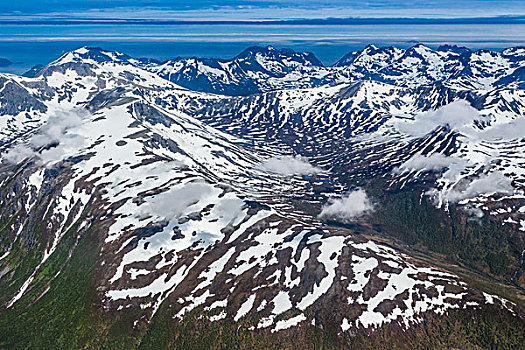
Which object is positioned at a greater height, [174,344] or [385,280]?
[385,280]

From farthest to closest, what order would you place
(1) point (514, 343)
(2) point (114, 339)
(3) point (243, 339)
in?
(2) point (114, 339) → (3) point (243, 339) → (1) point (514, 343)

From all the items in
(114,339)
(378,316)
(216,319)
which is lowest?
(114,339)

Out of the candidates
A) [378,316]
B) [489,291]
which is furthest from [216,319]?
[489,291]

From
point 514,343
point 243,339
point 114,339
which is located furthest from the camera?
point 114,339

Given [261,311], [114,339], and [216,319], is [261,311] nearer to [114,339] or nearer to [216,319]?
[216,319]

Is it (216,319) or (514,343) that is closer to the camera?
(514,343)

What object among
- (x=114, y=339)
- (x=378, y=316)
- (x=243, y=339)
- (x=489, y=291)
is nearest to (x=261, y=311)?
(x=243, y=339)

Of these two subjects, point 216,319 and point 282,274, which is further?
point 282,274

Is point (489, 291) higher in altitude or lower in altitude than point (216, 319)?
higher

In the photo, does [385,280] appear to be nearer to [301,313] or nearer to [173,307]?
[301,313]
